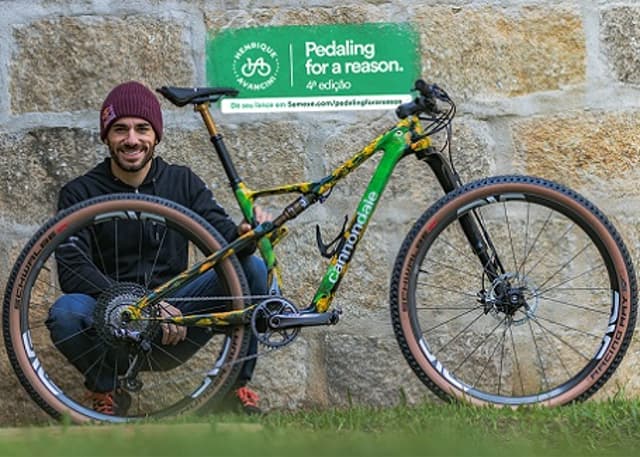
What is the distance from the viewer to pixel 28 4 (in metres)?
4.77

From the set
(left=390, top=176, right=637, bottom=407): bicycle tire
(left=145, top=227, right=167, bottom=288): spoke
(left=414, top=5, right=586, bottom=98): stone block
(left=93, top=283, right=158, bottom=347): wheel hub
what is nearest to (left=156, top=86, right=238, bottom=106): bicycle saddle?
(left=145, top=227, right=167, bottom=288): spoke

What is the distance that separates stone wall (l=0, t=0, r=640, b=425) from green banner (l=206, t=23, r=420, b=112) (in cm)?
4

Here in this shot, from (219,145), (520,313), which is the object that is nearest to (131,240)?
(219,145)

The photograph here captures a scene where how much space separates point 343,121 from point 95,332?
1.22 metres

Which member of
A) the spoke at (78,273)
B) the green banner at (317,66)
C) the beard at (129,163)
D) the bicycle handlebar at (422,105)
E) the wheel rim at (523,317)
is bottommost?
the wheel rim at (523,317)

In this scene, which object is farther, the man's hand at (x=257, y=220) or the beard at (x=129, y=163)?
the beard at (x=129, y=163)

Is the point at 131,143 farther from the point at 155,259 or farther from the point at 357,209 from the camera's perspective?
the point at 357,209

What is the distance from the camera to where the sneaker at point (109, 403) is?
13.9 feet

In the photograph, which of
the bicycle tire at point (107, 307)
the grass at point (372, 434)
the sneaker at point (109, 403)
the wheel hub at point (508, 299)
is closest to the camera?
the grass at point (372, 434)

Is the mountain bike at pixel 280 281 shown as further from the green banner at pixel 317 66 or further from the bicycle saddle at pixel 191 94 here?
the green banner at pixel 317 66

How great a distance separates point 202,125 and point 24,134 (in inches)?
25.1

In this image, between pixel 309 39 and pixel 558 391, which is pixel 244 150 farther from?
pixel 558 391

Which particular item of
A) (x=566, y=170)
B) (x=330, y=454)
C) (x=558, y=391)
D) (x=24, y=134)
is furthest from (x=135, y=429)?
(x=566, y=170)

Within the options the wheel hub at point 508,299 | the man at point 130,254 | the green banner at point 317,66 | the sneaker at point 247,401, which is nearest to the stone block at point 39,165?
the man at point 130,254
